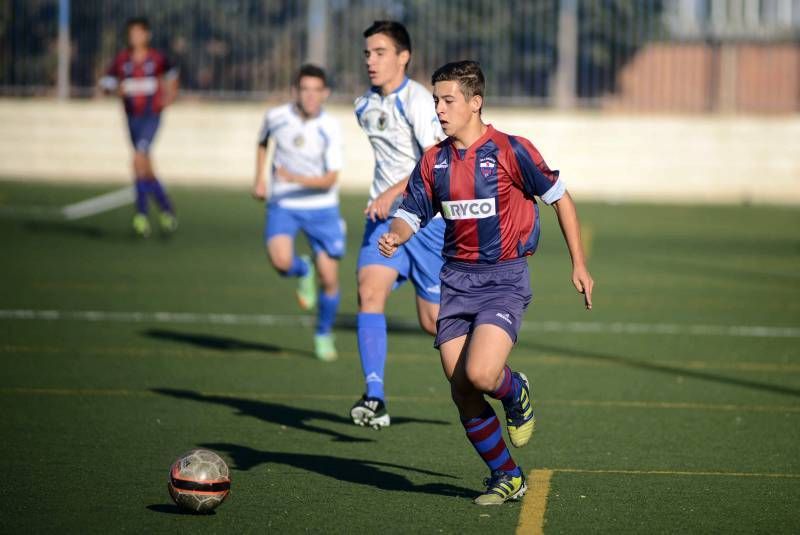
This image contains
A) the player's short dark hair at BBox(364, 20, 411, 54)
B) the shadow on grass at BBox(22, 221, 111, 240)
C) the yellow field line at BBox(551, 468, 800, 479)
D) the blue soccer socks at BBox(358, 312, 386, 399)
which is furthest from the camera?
the shadow on grass at BBox(22, 221, 111, 240)

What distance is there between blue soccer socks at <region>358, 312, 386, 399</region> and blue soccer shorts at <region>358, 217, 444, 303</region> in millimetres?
313

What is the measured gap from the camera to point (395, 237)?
20.9 ft

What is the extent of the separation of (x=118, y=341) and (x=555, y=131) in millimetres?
15457

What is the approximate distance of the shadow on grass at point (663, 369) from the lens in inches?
387

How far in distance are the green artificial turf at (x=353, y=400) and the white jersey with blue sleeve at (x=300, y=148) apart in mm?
1236

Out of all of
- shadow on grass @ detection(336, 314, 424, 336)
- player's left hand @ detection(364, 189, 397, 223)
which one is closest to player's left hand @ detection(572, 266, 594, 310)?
player's left hand @ detection(364, 189, 397, 223)

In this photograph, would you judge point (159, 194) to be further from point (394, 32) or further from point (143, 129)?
point (394, 32)

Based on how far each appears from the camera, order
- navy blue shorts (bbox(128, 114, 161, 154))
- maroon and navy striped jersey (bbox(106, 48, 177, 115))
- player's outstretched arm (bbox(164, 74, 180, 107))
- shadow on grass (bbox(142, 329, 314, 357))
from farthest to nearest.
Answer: maroon and navy striped jersey (bbox(106, 48, 177, 115)) → player's outstretched arm (bbox(164, 74, 180, 107)) → navy blue shorts (bbox(128, 114, 161, 154)) → shadow on grass (bbox(142, 329, 314, 357))

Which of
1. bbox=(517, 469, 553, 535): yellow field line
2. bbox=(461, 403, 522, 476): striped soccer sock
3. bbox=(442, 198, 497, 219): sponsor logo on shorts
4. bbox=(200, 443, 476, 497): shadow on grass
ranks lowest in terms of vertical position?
bbox=(200, 443, 476, 497): shadow on grass

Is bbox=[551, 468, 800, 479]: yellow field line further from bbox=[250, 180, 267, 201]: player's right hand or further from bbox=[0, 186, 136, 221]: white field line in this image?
bbox=[0, 186, 136, 221]: white field line

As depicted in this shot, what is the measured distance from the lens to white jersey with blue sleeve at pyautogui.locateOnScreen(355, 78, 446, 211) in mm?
8375

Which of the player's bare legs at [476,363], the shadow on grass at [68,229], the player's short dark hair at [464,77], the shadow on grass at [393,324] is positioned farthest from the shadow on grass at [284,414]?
the shadow on grass at [68,229]

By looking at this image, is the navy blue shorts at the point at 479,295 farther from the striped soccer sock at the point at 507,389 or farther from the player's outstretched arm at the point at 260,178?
the player's outstretched arm at the point at 260,178

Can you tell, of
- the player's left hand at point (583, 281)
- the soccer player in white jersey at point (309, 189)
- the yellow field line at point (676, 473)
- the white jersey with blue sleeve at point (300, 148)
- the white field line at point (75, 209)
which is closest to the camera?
the player's left hand at point (583, 281)
